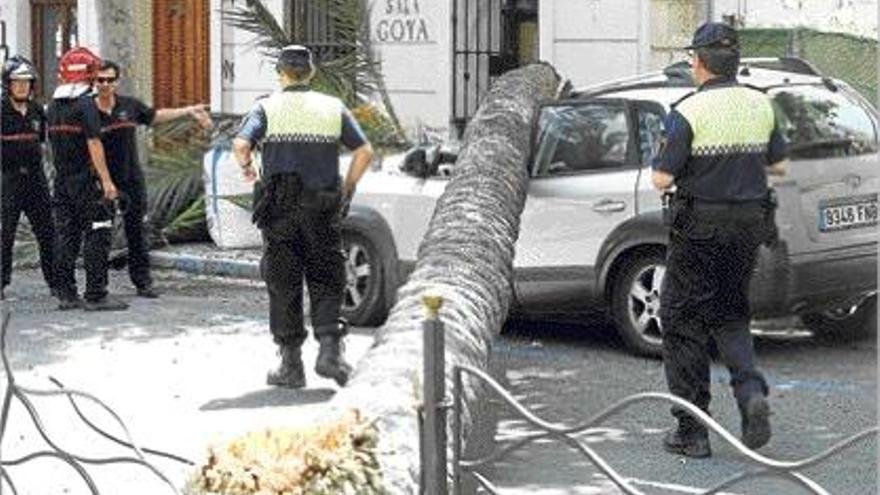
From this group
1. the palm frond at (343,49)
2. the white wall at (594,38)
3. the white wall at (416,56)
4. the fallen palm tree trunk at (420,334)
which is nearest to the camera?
the fallen palm tree trunk at (420,334)

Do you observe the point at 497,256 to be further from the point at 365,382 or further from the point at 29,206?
the point at 29,206

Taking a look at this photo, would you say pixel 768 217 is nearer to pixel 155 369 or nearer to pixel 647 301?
pixel 647 301

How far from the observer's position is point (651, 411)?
372 inches

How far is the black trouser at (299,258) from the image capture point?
9.83 meters

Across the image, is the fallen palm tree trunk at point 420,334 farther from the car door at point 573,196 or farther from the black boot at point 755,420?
the black boot at point 755,420

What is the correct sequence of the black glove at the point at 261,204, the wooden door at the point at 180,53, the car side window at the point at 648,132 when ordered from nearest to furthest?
the black glove at the point at 261,204 → the car side window at the point at 648,132 → the wooden door at the point at 180,53

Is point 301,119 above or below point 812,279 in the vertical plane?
above

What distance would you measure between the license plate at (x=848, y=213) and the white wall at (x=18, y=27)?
44.6 ft

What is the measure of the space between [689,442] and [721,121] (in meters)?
1.34

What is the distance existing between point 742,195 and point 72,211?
6253 mm

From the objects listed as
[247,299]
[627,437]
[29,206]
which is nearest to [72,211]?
[29,206]

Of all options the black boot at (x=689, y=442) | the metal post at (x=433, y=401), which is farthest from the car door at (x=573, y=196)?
the metal post at (x=433, y=401)

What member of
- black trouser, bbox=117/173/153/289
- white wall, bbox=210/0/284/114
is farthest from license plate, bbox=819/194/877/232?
white wall, bbox=210/0/284/114

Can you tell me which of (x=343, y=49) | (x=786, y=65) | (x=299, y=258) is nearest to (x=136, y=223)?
(x=299, y=258)
